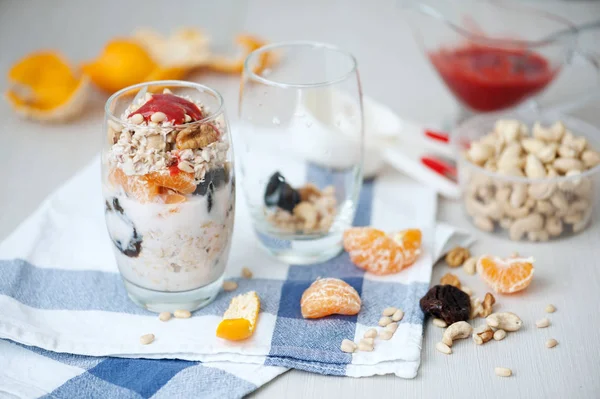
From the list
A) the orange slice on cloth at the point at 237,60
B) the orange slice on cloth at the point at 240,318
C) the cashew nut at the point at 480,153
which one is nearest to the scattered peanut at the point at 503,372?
the orange slice on cloth at the point at 240,318

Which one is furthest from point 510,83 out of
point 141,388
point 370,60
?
point 141,388

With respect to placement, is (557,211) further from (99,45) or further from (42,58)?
(99,45)

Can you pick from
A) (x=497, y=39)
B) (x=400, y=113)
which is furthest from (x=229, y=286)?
(x=497, y=39)

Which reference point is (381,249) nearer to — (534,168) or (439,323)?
(439,323)

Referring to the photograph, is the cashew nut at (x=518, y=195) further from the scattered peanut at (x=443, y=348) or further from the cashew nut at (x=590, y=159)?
the scattered peanut at (x=443, y=348)

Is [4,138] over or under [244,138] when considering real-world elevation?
under

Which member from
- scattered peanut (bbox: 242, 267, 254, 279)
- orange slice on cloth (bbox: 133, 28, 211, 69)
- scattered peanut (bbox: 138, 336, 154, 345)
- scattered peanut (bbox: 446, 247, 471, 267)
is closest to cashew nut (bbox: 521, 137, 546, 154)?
scattered peanut (bbox: 446, 247, 471, 267)
